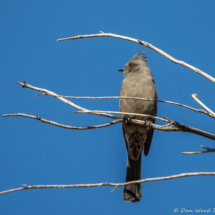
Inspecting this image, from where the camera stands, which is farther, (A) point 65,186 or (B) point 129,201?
(B) point 129,201

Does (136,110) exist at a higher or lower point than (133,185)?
higher

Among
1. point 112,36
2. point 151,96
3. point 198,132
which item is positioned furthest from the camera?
point 151,96

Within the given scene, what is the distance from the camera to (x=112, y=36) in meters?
3.47

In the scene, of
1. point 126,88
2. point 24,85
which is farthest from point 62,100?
point 126,88

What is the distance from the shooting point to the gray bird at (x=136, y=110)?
6.33 meters

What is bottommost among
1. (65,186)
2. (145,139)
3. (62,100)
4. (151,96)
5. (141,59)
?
(65,186)

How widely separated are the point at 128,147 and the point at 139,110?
1.06 metres

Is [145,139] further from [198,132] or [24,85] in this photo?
[198,132]

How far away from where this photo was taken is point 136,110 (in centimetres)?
634

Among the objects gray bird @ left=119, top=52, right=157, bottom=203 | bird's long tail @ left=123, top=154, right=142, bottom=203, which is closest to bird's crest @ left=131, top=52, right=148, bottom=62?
gray bird @ left=119, top=52, right=157, bottom=203

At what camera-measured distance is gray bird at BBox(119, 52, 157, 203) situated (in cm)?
633

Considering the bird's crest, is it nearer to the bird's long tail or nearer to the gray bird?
the gray bird

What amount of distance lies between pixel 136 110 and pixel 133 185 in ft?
5.50

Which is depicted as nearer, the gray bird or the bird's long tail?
the gray bird
